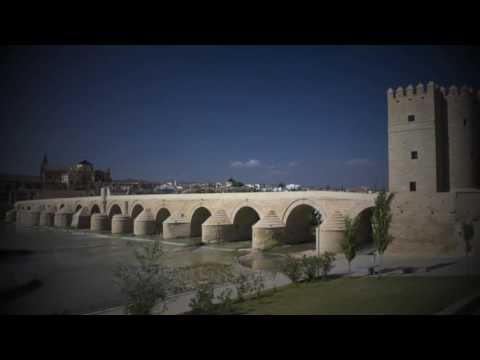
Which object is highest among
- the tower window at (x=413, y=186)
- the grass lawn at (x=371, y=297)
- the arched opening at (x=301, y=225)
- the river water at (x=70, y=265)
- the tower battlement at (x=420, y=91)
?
the tower battlement at (x=420, y=91)

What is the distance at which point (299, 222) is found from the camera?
1526cm

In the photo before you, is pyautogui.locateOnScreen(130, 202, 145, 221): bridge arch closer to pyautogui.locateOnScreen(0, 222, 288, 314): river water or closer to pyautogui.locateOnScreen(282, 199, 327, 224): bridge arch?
pyautogui.locateOnScreen(0, 222, 288, 314): river water

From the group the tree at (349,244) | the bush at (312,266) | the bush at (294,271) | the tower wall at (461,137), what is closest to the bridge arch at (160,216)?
the bush at (294,271)

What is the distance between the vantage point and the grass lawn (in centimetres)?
589

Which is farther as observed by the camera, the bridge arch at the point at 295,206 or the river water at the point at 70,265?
the bridge arch at the point at 295,206

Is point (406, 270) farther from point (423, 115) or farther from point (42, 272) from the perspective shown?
point (42, 272)

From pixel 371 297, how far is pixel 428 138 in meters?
6.03

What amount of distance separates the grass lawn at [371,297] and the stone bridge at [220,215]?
4306 mm

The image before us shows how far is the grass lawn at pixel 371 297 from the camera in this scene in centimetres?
589

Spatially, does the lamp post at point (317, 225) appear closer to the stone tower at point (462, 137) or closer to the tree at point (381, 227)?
the tree at point (381, 227)

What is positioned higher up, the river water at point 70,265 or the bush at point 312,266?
the bush at point 312,266

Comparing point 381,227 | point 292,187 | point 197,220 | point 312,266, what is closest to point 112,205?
point 197,220
